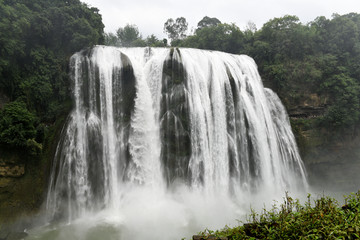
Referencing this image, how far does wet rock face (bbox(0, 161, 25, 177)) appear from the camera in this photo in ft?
30.4

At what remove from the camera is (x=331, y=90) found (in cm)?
1627

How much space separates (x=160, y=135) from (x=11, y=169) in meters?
A: 6.86

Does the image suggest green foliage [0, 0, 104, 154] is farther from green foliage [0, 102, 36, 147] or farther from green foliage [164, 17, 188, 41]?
green foliage [164, 17, 188, 41]

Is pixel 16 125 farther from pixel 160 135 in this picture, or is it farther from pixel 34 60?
pixel 160 135

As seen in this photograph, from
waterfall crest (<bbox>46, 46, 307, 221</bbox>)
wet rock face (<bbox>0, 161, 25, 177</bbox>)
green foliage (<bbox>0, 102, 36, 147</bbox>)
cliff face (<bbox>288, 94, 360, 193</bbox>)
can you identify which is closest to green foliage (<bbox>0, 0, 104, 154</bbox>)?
green foliage (<bbox>0, 102, 36, 147</bbox>)

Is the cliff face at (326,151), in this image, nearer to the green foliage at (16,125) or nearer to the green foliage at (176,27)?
the green foliage at (16,125)

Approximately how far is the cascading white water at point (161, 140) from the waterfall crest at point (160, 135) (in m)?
0.05

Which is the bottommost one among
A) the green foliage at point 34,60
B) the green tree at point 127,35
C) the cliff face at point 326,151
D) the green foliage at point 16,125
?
the cliff face at point 326,151

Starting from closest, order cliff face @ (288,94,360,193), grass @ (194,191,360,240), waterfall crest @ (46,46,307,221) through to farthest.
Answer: grass @ (194,191,360,240), waterfall crest @ (46,46,307,221), cliff face @ (288,94,360,193)

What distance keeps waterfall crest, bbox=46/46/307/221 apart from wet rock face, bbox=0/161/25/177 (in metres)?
1.27

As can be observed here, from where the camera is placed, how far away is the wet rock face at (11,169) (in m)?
9.26

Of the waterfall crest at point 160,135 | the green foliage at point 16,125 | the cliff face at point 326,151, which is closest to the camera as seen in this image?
the green foliage at point 16,125

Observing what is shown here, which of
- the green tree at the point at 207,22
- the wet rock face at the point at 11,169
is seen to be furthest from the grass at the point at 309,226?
the green tree at the point at 207,22

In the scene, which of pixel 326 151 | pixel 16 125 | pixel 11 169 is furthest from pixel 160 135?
pixel 326 151
